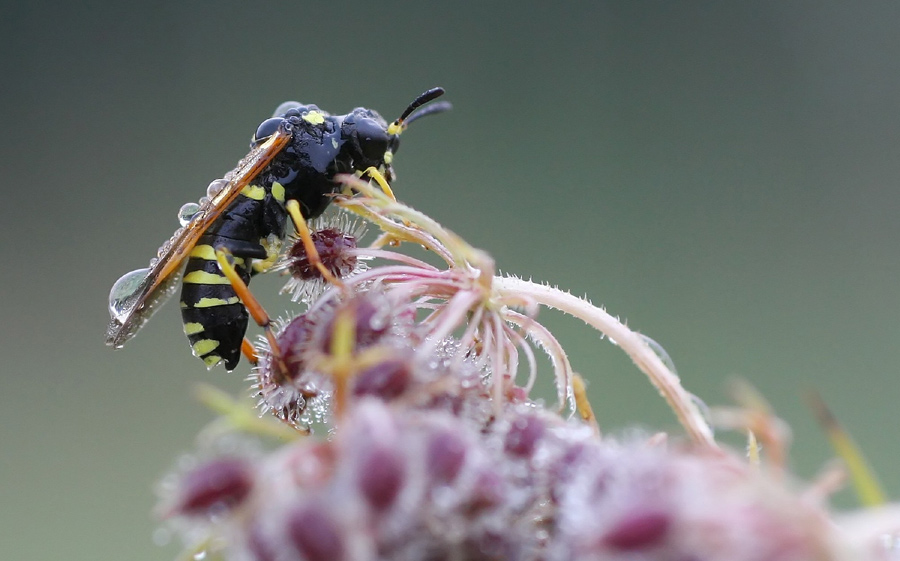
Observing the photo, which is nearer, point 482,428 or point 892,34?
point 482,428

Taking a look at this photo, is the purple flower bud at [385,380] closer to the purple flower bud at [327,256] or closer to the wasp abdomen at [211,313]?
the purple flower bud at [327,256]

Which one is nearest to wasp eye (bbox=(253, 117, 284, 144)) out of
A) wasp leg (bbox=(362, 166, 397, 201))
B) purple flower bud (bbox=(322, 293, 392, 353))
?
wasp leg (bbox=(362, 166, 397, 201))

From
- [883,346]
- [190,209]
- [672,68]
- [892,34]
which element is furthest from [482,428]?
[892,34]

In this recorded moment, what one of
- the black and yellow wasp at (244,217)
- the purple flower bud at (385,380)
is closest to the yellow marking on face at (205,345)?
the black and yellow wasp at (244,217)

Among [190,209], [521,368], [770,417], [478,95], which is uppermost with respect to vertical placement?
[478,95]

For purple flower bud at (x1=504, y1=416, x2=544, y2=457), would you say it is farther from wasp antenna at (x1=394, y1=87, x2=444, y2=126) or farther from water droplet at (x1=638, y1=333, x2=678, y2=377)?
wasp antenna at (x1=394, y1=87, x2=444, y2=126)

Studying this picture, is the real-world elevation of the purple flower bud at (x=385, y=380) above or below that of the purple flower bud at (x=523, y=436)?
below

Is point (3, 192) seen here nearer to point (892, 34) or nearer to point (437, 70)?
point (437, 70)
